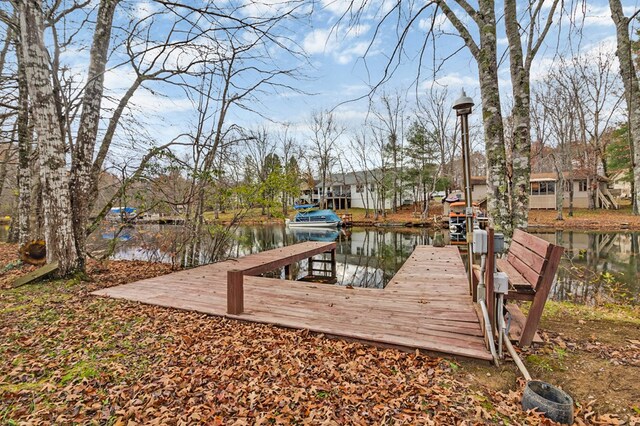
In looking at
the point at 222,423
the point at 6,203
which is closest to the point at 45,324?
the point at 222,423

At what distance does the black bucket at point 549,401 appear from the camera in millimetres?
1909

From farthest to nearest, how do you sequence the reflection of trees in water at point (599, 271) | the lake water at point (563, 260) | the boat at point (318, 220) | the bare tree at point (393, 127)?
the bare tree at point (393, 127), the boat at point (318, 220), the lake water at point (563, 260), the reflection of trees in water at point (599, 271)

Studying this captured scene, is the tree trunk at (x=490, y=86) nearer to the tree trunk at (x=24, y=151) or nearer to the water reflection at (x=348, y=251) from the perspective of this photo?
the water reflection at (x=348, y=251)

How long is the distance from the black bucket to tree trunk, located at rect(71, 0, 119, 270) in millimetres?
6690

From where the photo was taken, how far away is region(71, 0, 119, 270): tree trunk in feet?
17.1

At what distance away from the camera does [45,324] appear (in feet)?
11.3

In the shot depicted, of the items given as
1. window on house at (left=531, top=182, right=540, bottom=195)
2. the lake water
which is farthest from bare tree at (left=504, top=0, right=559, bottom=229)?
window on house at (left=531, top=182, right=540, bottom=195)

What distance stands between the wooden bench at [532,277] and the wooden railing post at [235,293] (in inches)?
123

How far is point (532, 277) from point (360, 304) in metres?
2.26

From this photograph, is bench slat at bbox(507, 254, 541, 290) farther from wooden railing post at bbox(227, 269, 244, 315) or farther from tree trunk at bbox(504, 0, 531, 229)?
wooden railing post at bbox(227, 269, 244, 315)

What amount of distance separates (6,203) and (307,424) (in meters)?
34.5

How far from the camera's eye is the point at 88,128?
5.27m

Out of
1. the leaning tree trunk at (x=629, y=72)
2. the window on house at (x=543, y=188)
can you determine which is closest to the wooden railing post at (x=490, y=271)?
the leaning tree trunk at (x=629, y=72)

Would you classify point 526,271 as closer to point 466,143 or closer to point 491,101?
point 466,143
